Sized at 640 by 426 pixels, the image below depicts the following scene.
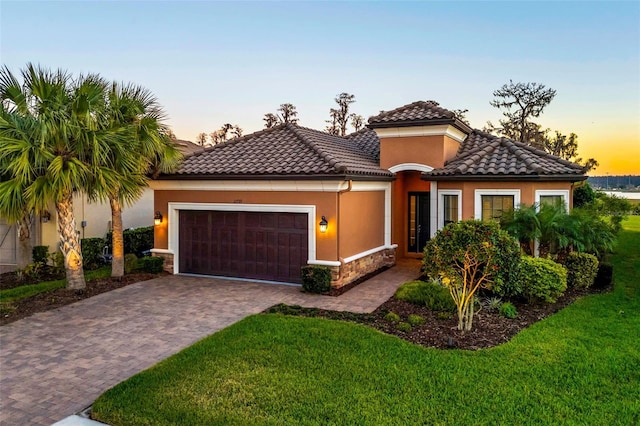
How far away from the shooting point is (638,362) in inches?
252

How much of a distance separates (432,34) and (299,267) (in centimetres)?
1059

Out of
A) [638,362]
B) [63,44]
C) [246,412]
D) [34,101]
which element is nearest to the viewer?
[246,412]

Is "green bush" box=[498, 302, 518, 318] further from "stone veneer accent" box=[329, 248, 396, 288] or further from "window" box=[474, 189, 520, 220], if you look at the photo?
"window" box=[474, 189, 520, 220]

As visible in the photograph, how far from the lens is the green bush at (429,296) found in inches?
370

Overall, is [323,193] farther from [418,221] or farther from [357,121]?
[357,121]

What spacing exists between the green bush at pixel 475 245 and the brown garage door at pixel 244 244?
4834 millimetres

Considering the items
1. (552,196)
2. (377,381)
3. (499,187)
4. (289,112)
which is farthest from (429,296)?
(289,112)

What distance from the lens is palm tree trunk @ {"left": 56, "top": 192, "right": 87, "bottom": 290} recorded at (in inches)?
431

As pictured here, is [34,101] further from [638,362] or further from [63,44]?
[638,362]

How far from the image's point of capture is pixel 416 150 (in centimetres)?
1452

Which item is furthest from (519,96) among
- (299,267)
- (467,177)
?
(299,267)

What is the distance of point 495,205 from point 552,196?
177 cm

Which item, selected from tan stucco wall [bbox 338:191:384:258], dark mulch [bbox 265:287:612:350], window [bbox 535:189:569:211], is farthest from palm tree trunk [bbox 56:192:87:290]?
window [bbox 535:189:569:211]

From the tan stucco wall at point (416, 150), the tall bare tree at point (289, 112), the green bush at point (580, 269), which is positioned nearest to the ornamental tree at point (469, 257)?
the green bush at point (580, 269)
